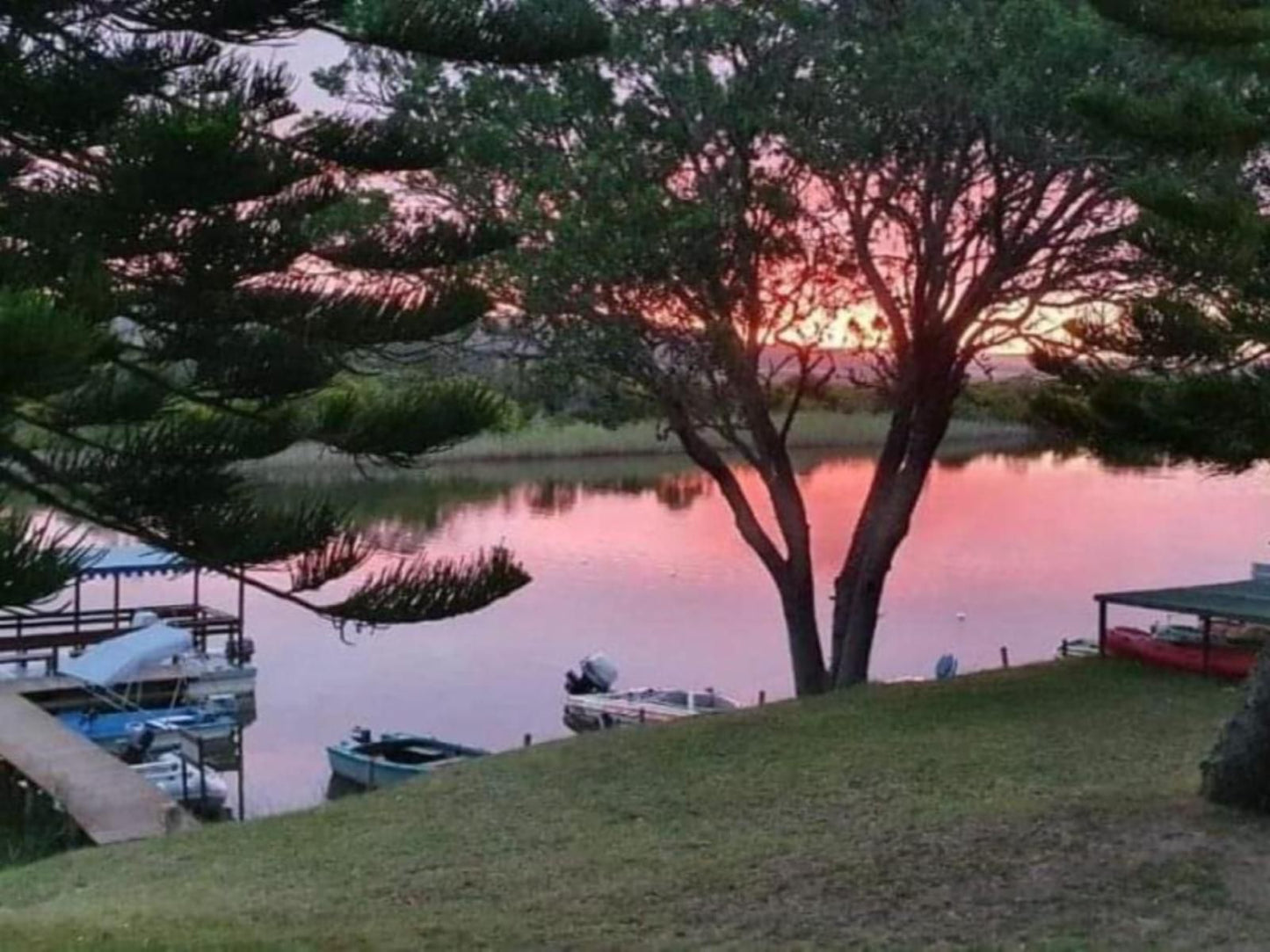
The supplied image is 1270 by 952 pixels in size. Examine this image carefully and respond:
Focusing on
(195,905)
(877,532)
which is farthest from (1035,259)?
(195,905)

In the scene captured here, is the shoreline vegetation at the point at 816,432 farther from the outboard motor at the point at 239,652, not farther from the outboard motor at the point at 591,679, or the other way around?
the outboard motor at the point at 239,652

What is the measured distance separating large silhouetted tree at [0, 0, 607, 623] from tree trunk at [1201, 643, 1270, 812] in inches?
93.3

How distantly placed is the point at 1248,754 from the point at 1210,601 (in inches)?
173

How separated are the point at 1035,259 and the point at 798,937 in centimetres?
592

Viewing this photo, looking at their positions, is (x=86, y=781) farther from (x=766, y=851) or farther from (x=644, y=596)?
(x=644, y=596)

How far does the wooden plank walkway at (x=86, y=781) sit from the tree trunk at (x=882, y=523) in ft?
13.0

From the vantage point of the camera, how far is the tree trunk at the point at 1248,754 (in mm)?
4555

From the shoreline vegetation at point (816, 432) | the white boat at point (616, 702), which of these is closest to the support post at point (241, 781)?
the white boat at point (616, 702)

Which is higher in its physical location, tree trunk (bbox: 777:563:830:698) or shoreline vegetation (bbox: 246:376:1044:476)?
shoreline vegetation (bbox: 246:376:1044:476)

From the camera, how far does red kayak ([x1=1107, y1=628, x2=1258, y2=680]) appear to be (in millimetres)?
8539

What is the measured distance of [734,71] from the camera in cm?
839

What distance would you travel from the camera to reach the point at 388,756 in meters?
10.7

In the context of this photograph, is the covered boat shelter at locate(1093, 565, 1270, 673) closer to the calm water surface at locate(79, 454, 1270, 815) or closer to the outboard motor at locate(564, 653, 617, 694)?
the calm water surface at locate(79, 454, 1270, 815)

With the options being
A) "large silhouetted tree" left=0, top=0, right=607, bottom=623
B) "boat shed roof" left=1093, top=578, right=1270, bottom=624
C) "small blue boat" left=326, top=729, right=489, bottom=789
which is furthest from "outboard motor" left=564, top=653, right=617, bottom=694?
"large silhouetted tree" left=0, top=0, right=607, bottom=623
